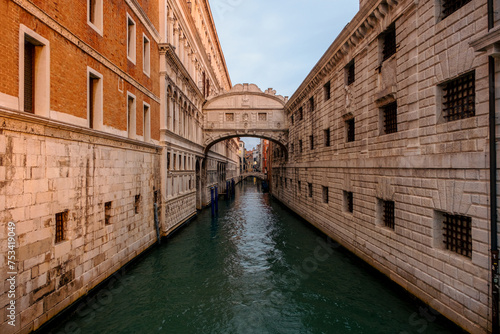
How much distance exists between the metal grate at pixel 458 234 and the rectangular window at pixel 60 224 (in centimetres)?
865

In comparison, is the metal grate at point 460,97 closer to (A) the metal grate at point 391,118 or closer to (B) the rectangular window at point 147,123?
(A) the metal grate at point 391,118

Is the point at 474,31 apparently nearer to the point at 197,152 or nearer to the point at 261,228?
the point at 261,228

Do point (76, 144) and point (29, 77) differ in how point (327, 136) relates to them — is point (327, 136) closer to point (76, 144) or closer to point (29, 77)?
point (76, 144)

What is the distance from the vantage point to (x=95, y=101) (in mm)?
8320

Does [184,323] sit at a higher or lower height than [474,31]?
lower

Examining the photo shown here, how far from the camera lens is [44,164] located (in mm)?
5973

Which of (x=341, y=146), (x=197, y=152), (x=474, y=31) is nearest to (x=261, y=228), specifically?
(x=341, y=146)

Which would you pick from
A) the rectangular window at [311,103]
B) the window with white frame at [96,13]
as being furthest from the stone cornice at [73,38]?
the rectangular window at [311,103]

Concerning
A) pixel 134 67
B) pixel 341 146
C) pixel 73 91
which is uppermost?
pixel 134 67

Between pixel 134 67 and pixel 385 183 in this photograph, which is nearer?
pixel 385 183

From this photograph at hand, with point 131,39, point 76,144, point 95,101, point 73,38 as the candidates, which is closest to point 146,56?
point 131,39

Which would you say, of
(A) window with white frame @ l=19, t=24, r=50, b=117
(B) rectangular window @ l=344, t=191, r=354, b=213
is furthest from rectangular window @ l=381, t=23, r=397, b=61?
(A) window with white frame @ l=19, t=24, r=50, b=117

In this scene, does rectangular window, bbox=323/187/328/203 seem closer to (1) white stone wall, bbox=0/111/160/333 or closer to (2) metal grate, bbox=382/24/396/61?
(2) metal grate, bbox=382/24/396/61

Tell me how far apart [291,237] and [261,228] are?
2755mm
